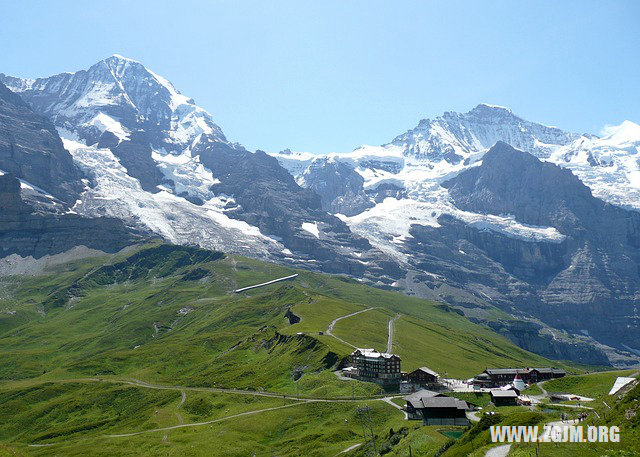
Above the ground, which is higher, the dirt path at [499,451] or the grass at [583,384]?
the dirt path at [499,451]

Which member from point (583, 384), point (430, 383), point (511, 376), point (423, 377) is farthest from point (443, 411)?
point (511, 376)

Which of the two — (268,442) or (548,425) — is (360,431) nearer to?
(268,442)

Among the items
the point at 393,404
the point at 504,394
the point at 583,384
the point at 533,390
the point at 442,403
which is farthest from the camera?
the point at 583,384

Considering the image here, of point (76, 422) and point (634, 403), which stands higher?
point (634, 403)

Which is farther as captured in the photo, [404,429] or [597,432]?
[404,429]

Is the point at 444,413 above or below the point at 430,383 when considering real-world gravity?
above

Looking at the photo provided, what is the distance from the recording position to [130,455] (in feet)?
415

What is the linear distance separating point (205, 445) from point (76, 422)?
85276 mm

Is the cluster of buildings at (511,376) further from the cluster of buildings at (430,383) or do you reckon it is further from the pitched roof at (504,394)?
the pitched roof at (504,394)

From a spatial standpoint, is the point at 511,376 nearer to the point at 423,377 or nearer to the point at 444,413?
the point at 423,377

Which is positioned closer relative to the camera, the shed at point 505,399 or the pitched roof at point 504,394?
the shed at point 505,399

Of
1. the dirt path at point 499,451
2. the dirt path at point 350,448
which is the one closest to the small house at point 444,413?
the dirt path at point 350,448

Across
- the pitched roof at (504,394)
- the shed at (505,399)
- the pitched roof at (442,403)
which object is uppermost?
the pitched roof at (442,403)

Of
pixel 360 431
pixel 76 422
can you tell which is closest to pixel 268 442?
pixel 360 431
